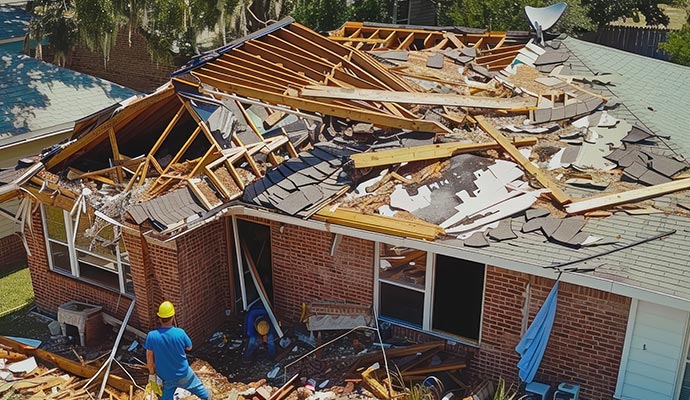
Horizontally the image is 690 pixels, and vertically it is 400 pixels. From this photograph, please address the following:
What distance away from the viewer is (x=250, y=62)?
44.3 ft

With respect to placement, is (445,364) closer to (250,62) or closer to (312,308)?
(312,308)

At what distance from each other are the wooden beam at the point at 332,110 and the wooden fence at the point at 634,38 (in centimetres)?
2204

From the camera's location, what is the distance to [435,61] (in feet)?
52.3

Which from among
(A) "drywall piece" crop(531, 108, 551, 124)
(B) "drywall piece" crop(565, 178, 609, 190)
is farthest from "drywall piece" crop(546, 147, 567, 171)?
(A) "drywall piece" crop(531, 108, 551, 124)

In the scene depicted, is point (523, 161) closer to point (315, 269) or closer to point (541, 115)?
point (541, 115)

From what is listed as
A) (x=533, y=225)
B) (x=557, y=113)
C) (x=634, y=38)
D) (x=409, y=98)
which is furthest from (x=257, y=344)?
(x=634, y=38)

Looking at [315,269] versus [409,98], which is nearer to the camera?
[315,269]

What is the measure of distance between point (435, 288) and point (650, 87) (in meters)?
7.51

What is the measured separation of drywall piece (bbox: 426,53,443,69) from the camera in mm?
15723

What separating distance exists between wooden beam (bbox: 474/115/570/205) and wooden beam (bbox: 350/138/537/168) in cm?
20

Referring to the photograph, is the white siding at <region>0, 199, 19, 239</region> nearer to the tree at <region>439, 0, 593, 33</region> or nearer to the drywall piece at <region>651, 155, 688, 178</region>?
the drywall piece at <region>651, 155, 688, 178</region>

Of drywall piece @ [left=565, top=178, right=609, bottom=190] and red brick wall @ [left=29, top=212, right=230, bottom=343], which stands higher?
drywall piece @ [left=565, top=178, right=609, bottom=190]

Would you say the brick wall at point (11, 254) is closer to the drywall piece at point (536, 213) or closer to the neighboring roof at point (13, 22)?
the neighboring roof at point (13, 22)

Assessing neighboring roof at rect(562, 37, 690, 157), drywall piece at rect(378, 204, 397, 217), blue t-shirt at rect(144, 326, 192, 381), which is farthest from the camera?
neighboring roof at rect(562, 37, 690, 157)
